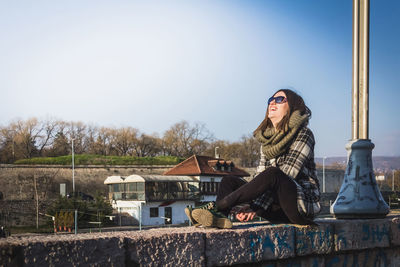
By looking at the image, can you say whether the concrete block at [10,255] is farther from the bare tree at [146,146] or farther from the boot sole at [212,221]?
the bare tree at [146,146]

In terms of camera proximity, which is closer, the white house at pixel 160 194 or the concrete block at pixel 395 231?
the concrete block at pixel 395 231

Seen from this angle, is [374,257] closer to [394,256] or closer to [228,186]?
[394,256]

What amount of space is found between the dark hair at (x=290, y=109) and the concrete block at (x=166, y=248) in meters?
1.46

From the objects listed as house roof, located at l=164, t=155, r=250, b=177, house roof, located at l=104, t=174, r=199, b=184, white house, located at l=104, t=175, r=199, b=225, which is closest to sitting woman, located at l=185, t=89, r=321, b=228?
white house, located at l=104, t=175, r=199, b=225

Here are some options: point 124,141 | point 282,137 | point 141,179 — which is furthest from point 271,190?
point 124,141

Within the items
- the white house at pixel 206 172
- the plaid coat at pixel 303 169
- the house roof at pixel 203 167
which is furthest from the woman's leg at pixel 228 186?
the house roof at pixel 203 167

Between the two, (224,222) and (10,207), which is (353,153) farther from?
(10,207)

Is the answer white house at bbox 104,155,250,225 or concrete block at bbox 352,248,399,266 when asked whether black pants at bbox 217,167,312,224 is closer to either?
concrete block at bbox 352,248,399,266

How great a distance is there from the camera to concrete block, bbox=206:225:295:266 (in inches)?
140

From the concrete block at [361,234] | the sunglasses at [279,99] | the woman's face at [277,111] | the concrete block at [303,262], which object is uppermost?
the sunglasses at [279,99]

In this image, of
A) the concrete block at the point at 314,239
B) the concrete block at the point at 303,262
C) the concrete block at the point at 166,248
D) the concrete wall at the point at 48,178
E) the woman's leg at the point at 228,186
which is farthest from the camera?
the concrete wall at the point at 48,178

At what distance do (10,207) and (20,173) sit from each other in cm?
1459

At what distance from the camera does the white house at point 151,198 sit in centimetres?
4028

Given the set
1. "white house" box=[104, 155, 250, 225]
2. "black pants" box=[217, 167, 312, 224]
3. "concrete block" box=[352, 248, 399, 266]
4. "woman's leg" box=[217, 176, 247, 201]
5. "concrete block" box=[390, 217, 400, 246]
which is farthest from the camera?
"white house" box=[104, 155, 250, 225]
